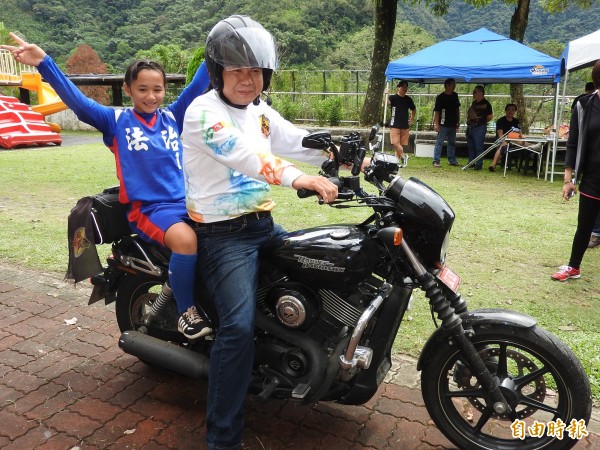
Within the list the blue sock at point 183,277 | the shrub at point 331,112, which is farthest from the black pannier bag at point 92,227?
the shrub at point 331,112

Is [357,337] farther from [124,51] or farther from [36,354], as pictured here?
[124,51]

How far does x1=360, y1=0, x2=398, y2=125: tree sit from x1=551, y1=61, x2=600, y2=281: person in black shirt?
11.7m

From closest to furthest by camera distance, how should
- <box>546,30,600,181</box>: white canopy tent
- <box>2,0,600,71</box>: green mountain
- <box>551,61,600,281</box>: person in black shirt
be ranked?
<box>551,61,600,281</box>: person in black shirt → <box>546,30,600,181</box>: white canopy tent → <box>2,0,600,71</box>: green mountain

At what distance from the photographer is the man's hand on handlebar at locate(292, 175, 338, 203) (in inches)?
83.7

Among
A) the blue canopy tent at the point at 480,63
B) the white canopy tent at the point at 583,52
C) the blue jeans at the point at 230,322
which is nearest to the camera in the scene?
the blue jeans at the point at 230,322

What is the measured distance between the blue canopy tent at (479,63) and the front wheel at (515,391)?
32.6 ft

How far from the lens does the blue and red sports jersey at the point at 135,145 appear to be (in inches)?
129

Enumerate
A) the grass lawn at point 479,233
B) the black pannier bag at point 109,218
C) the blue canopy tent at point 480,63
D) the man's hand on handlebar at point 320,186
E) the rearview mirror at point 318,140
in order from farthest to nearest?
the blue canopy tent at point 480,63, the grass lawn at point 479,233, the black pannier bag at point 109,218, the rearview mirror at point 318,140, the man's hand on handlebar at point 320,186

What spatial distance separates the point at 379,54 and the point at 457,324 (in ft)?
48.9

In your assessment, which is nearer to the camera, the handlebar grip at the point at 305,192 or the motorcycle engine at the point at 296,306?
the handlebar grip at the point at 305,192

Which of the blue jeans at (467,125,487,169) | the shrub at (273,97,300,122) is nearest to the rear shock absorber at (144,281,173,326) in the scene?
the blue jeans at (467,125,487,169)

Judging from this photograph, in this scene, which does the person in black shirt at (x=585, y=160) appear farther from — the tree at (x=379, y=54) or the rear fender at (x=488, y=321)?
the tree at (x=379, y=54)

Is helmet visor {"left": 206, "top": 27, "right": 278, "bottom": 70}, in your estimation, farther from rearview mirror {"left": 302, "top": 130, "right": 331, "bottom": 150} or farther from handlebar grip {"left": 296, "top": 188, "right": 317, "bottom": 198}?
handlebar grip {"left": 296, "top": 188, "right": 317, "bottom": 198}

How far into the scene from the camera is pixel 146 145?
3.45m
